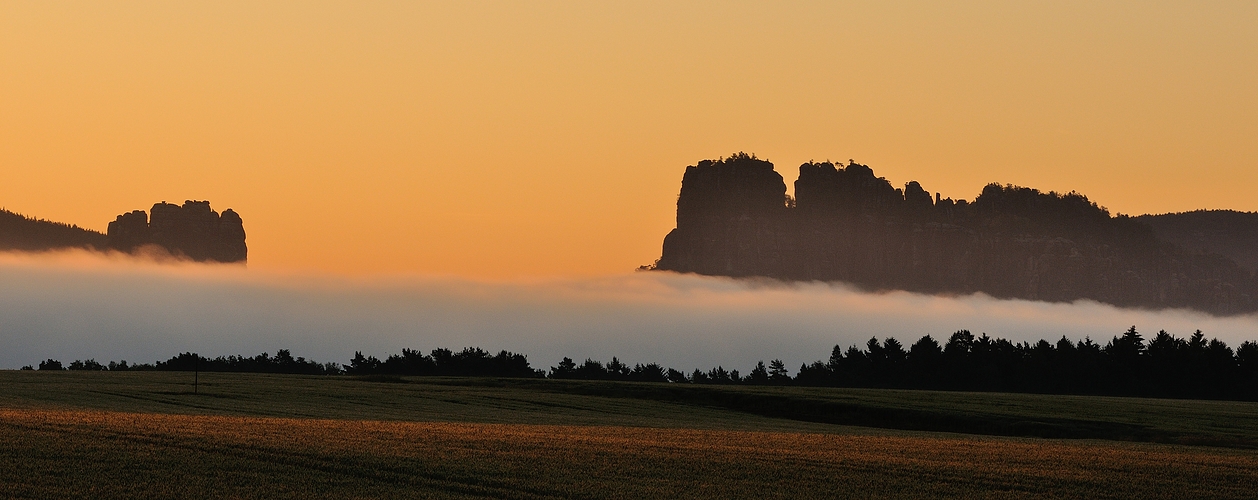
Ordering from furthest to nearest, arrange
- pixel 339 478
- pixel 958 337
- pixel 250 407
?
pixel 958 337, pixel 250 407, pixel 339 478

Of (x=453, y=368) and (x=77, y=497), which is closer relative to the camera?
(x=77, y=497)

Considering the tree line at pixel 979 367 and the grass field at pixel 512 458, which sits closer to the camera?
the grass field at pixel 512 458

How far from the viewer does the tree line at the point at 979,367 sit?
141 m

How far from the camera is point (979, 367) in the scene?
151750 millimetres

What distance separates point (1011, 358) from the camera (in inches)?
6112

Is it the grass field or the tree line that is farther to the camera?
the tree line

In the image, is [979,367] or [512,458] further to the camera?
[979,367]

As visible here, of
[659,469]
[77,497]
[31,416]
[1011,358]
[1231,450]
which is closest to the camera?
[77,497]

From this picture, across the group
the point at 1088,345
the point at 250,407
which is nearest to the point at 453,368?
the point at 1088,345

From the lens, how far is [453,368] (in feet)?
575

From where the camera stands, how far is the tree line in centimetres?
14088

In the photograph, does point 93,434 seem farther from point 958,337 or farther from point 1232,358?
point 958,337

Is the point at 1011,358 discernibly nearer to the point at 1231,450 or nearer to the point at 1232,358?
the point at 1232,358

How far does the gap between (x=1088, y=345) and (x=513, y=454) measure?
12849cm
